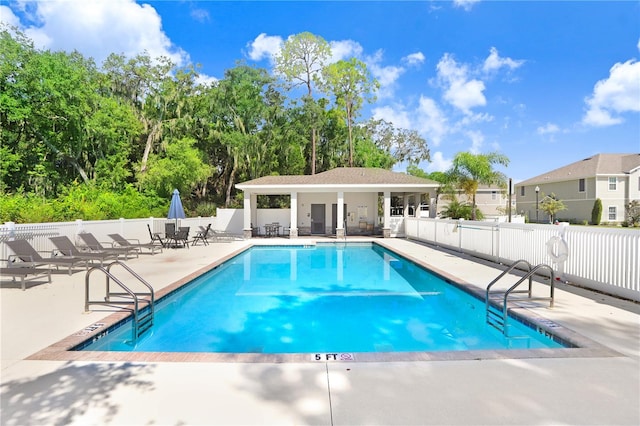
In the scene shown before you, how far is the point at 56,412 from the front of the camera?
2732mm

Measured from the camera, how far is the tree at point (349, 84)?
34.0m

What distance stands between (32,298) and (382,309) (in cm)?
657

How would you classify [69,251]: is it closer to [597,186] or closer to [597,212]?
[597,212]

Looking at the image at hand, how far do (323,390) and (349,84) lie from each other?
34634 millimetres

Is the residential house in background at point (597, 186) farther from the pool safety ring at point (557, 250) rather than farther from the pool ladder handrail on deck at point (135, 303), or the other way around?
the pool ladder handrail on deck at point (135, 303)

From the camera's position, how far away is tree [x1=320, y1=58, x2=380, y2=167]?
112 feet

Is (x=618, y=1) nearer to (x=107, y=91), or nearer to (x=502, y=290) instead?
(x=502, y=290)

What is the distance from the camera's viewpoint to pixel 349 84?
1358 inches

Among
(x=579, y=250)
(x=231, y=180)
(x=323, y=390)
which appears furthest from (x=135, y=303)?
(x=231, y=180)

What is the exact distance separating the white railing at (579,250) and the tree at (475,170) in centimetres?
1411

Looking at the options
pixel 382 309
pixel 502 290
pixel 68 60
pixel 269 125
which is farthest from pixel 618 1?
pixel 68 60

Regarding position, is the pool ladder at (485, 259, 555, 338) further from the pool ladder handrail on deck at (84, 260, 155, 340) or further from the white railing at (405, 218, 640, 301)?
the pool ladder handrail on deck at (84, 260, 155, 340)

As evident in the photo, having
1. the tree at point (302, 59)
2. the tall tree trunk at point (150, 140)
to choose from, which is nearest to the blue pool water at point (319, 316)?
the tall tree trunk at point (150, 140)

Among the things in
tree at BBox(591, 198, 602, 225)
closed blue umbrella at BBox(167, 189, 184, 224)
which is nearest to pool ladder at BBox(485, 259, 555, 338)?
closed blue umbrella at BBox(167, 189, 184, 224)
